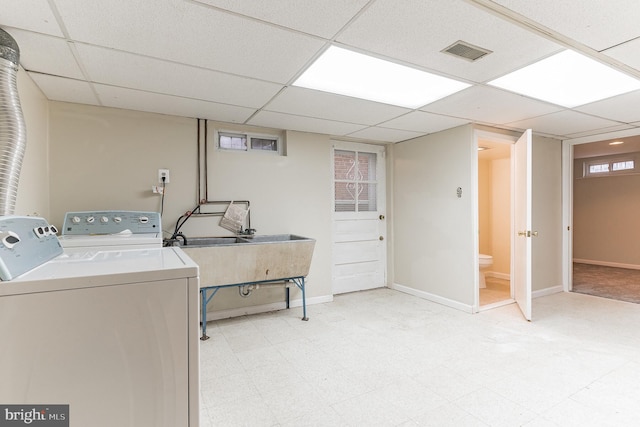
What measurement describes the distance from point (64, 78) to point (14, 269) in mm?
2094

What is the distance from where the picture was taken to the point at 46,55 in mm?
2014

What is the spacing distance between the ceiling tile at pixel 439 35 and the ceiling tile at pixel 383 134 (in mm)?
1747

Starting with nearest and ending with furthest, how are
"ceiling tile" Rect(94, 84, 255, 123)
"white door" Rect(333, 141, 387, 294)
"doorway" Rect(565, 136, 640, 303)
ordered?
"ceiling tile" Rect(94, 84, 255, 123) → "white door" Rect(333, 141, 387, 294) → "doorway" Rect(565, 136, 640, 303)

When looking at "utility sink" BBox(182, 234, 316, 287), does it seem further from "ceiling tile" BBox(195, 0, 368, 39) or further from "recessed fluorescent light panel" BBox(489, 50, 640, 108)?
"recessed fluorescent light panel" BBox(489, 50, 640, 108)

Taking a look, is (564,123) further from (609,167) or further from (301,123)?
(609,167)

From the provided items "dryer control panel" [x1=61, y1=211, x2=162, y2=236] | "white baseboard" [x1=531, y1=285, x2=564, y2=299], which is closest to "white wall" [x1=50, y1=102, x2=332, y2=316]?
"dryer control panel" [x1=61, y1=211, x2=162, y2=236]

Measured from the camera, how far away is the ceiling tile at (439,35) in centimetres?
159

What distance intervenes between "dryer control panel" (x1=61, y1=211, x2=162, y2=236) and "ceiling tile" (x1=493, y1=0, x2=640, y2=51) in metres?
3.00

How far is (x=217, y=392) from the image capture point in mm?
2148

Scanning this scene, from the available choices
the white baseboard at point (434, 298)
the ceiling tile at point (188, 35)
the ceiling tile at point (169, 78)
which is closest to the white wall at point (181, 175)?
the ceiling tile at point (169, 78)

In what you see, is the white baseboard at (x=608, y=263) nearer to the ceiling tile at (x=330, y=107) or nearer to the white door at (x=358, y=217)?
the white door at (x=358, y=217)

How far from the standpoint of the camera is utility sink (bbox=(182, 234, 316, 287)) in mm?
3004

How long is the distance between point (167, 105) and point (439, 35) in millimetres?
2485

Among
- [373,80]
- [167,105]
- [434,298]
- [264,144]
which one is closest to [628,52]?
[373,80]
